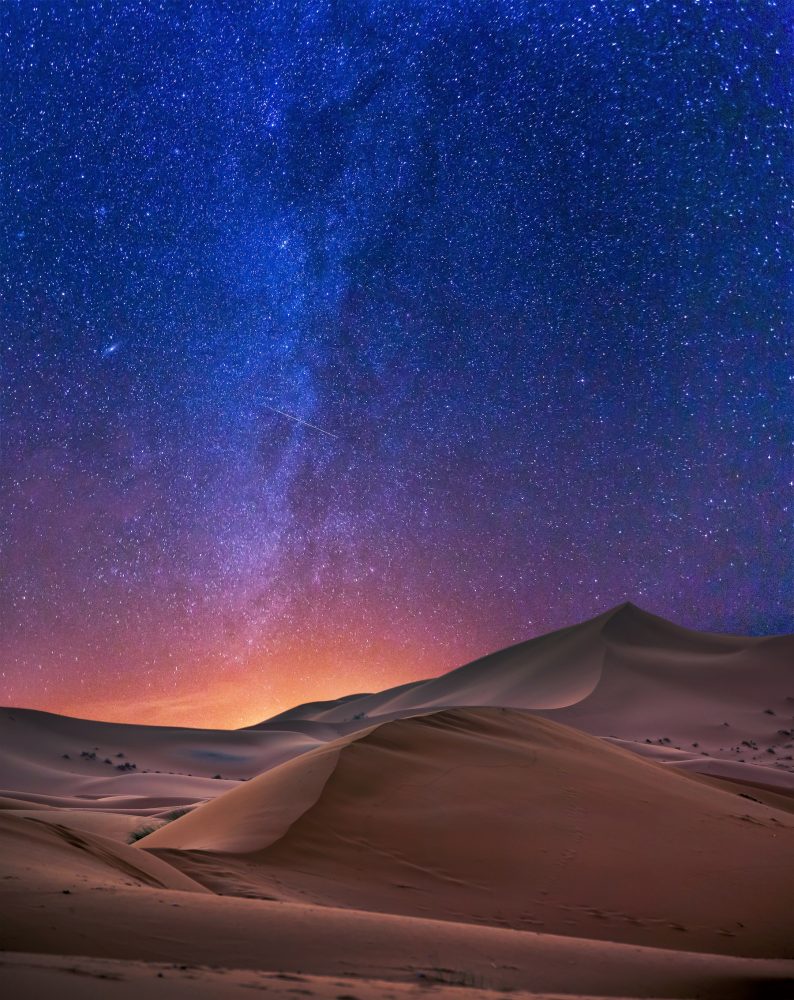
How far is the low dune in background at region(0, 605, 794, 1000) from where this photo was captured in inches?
157

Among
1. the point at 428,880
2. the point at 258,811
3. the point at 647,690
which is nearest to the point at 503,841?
the point at 428,880

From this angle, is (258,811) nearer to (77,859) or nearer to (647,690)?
(77,859)

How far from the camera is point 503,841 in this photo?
9.40 m

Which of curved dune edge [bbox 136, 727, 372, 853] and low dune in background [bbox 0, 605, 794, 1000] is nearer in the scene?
low dune in background [bbox 0, 605, 794, 1000]

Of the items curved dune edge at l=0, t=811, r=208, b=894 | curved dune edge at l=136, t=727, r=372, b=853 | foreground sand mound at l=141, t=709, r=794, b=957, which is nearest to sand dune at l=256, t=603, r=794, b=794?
foreground sand mound at l=141, t=709, r=794, b=957

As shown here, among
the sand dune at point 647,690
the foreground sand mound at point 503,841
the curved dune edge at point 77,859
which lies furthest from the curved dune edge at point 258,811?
the sand dune at point 647,690

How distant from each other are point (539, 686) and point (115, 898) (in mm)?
50141

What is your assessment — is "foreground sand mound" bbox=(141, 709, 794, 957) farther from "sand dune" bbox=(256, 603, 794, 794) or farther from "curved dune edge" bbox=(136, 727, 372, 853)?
"sand dune" bbox=(256, 603, 794, 794)

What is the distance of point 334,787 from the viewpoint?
10.7 metres

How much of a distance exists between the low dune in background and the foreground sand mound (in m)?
0.03

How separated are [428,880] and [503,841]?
4.61ft

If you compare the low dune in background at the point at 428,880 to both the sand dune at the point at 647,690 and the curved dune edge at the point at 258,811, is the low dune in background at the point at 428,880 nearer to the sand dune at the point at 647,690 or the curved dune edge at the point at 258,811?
the curved dune edge at the point at 258,811

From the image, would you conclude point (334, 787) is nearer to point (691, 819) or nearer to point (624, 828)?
point (624, 828)

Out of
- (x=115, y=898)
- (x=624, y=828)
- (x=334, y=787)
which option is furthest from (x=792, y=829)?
(x=115, y=898)
